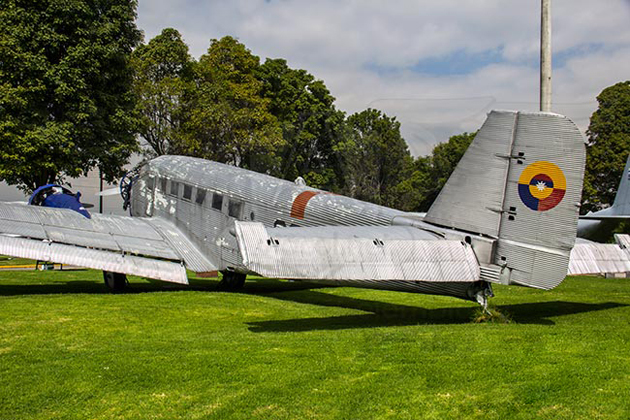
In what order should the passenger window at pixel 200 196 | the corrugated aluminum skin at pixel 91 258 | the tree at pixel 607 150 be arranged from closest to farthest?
the corrugated aluminum skin at pixel 91 258 → the passenger window at pixel 200 196 → the tree at pixel 607 150

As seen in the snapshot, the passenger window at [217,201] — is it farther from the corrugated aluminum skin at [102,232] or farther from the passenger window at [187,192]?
the corrugated aluminum skin at [102,232]

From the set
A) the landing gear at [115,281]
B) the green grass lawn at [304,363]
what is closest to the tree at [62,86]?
the landing gear at [115,281]

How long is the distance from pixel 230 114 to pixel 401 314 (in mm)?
24233

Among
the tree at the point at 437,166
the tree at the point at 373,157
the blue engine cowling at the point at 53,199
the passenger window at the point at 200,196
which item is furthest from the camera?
the tree at the point at 437,166

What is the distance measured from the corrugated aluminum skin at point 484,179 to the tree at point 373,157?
38.7m

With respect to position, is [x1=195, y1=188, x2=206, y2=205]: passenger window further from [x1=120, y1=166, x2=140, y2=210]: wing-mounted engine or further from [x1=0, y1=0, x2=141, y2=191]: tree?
[x1=0, y1=0, x2=141, y2=191]: tree

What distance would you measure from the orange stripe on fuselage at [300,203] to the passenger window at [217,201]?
241cm

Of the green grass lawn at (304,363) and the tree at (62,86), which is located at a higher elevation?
the tree at (62,86)

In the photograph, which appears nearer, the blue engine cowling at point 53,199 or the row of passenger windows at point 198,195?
the row of passenger windows at point 198,195

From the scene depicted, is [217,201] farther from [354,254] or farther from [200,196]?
[354,254]

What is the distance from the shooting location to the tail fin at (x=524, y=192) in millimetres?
7777

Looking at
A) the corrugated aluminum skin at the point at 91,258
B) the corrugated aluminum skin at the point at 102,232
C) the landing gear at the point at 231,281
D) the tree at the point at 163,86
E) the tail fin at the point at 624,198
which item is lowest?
the landing gear at the point at 231,281

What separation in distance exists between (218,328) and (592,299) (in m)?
9.00

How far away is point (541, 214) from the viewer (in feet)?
26.3
